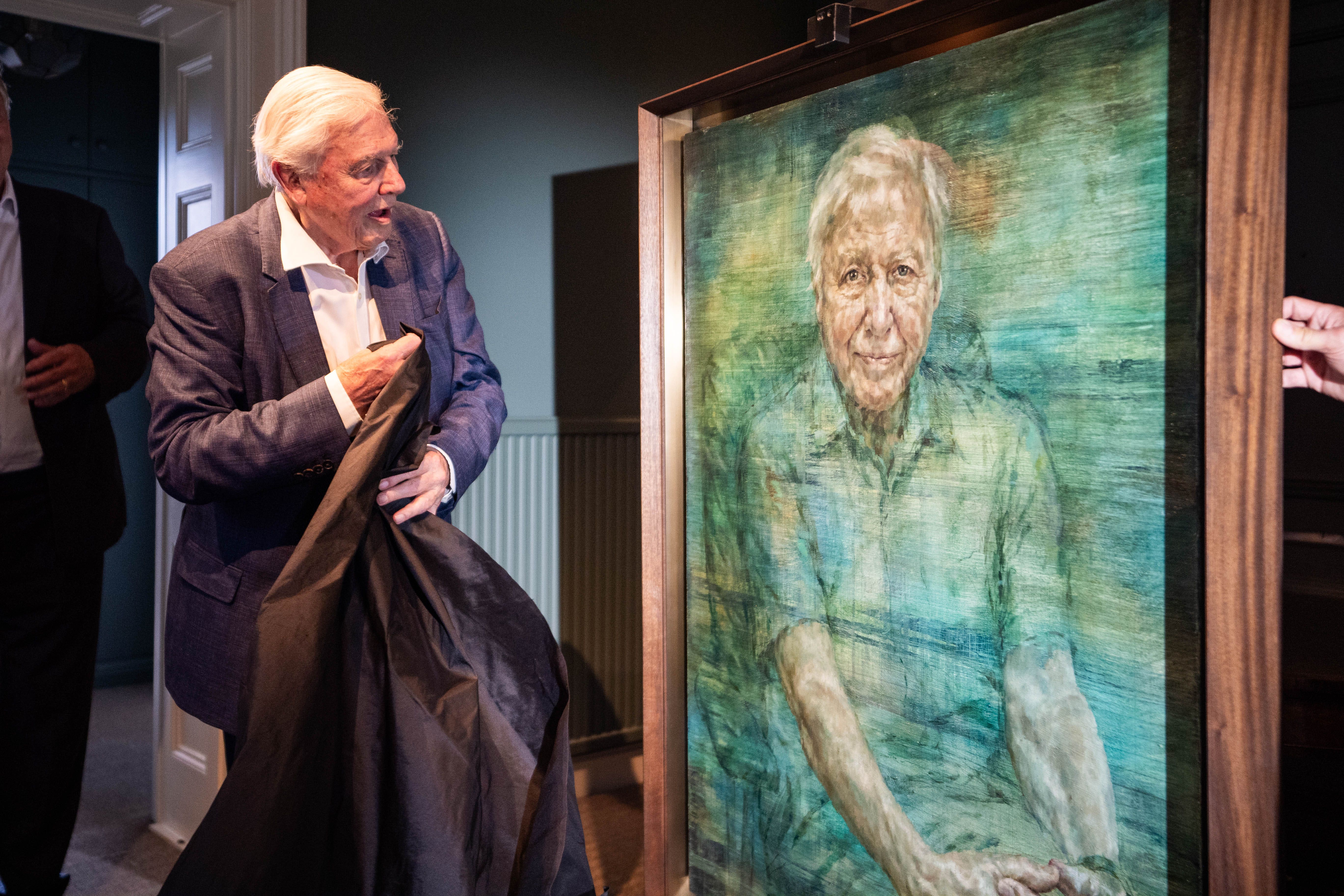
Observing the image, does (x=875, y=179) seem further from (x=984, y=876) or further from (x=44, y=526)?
(x=44, y=526)

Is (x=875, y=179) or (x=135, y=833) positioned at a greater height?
(x=875, y=179)

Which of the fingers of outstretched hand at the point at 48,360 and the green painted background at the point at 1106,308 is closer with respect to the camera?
the green painted background at the point at 1106,308

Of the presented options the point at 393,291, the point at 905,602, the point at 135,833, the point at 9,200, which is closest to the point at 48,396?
the point at 9,200

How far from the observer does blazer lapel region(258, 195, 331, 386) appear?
1.51 metres

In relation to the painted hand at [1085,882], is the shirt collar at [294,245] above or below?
above

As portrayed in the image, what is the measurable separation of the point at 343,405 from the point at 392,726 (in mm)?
464

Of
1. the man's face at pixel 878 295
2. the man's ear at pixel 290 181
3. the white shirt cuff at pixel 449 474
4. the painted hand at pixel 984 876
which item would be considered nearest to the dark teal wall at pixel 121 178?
the man's ear at pixel 290 181

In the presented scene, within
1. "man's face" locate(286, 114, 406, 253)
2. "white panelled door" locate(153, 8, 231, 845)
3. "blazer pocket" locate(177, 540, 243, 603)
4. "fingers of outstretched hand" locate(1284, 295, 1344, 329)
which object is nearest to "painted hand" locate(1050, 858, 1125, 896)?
"fingers of outstretched hand" locate(1284, 295, 1344, 329)

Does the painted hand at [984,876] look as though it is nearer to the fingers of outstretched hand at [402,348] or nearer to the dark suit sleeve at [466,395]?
the dark suit sleeve at [466,395]

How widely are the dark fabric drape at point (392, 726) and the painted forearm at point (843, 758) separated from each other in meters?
0.37

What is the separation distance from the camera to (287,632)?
1293 mm

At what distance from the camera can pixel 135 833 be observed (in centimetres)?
267

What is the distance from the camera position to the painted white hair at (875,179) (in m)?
1.30

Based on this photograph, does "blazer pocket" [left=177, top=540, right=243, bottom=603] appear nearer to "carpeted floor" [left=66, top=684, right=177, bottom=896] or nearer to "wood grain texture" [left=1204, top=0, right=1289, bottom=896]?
"carpeted floor" [left=66, top=684, right=177, bottom=896]
